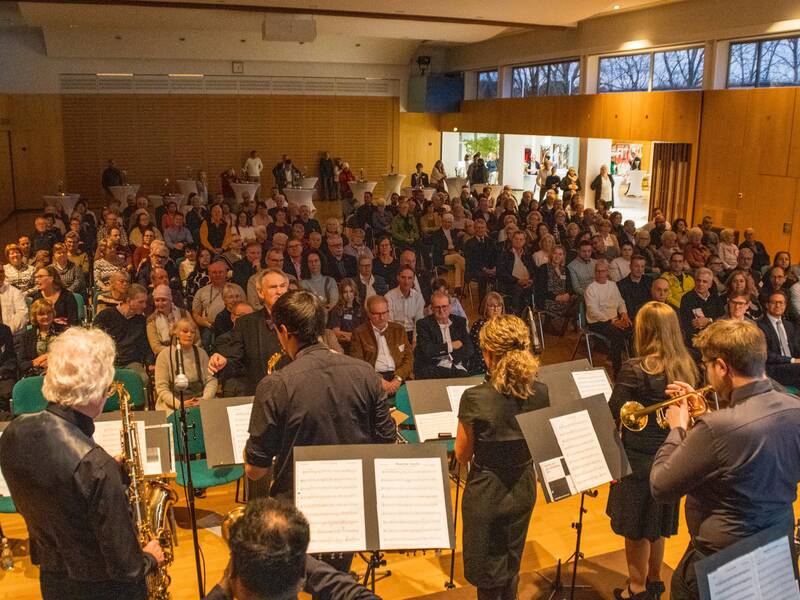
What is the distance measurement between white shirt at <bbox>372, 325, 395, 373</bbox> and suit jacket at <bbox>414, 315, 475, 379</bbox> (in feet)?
0.83

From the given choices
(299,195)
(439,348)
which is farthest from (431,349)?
(299,195)

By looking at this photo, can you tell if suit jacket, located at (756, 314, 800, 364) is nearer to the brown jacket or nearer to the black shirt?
the brown jacket

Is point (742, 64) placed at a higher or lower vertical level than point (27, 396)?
higher

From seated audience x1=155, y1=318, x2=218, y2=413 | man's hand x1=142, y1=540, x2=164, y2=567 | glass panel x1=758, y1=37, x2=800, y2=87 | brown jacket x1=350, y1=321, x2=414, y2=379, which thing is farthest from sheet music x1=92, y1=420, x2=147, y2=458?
glass panel x1=758, y1=37, x2=800, y2=87

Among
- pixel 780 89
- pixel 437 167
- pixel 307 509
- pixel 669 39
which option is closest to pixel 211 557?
pixel 307 509

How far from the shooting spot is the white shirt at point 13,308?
20.3 feet

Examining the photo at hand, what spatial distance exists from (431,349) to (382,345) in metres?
Result: 0.39

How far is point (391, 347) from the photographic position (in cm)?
573

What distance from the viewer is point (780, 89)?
1081 centimetres

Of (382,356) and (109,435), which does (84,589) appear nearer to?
(109,435)

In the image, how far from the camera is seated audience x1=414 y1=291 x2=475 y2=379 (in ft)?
19.1

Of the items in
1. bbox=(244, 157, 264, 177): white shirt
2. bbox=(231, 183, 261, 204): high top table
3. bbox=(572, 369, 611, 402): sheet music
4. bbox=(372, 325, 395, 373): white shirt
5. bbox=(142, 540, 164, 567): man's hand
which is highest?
bbox=(244, 157, 264, 177): white shirt

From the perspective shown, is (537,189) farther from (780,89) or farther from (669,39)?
(780,89)

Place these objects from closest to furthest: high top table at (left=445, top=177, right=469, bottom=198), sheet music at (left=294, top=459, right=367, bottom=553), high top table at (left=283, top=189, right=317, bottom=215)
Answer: sheet music at (left=294, top=459, right=367, bottom=553) < high top table at (left=283, top=189, right=317, bottom=215) < high top table at (left=445, top=177, right=469, bottom=198)
